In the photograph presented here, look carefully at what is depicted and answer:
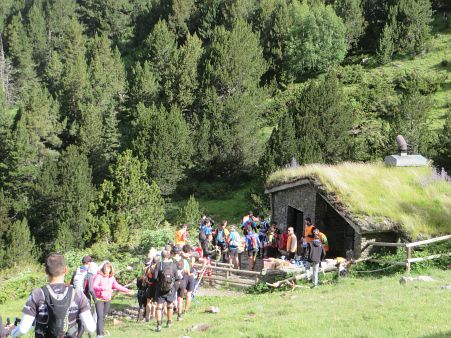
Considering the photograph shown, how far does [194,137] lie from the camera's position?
177 ft

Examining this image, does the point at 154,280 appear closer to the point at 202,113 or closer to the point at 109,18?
the point at 202,113

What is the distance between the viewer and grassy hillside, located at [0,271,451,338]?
10453mm

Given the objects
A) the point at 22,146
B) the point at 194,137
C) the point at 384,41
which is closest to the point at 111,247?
the point at 194,137

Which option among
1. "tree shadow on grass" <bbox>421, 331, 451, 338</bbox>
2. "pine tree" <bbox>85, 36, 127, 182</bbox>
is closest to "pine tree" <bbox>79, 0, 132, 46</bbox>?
"pine tree" <bbox>85, 36, 127, 182</bbox>

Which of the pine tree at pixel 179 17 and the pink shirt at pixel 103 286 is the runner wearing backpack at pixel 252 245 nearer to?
the pink shirt at pixel 103 286

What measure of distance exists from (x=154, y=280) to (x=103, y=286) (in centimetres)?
172

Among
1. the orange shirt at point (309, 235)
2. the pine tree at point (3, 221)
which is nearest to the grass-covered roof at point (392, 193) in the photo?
the orange shirt at point (309, 235)

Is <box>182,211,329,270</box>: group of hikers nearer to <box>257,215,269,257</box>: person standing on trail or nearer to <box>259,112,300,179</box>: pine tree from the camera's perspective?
<box>257,215,269,257</box>: person standing on trail

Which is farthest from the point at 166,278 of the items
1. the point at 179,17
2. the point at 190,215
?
the point at 179,17

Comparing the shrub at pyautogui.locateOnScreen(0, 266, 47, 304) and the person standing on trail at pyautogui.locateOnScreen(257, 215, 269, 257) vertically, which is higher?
the person standing on trail at pyautogui.locateOnScreen(257, 215, 269, 257)

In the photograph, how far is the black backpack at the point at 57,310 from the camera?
566 cm

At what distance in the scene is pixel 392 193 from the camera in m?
18.8

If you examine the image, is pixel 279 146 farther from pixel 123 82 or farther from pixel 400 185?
pixel 123 82

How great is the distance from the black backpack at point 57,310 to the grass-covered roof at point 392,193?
1284cm
